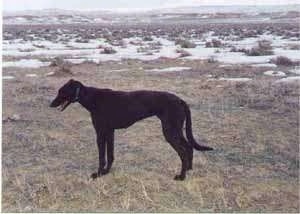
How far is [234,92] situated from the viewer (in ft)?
21.9

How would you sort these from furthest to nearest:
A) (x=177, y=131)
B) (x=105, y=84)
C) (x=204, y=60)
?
1. (x=204, y=60)
2. (x=105, y=84)
3. (x=177, y=131)

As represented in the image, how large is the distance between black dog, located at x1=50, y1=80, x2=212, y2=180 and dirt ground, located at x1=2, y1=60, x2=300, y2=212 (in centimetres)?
23

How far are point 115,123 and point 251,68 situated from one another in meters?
4.17

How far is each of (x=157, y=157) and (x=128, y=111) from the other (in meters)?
0.68

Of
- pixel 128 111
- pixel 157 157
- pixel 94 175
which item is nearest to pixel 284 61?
pixel 157 157

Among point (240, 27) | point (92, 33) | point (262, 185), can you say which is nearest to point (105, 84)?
point (262, 185)

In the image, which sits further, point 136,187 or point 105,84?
point 105,84

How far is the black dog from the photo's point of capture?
13.4 feet

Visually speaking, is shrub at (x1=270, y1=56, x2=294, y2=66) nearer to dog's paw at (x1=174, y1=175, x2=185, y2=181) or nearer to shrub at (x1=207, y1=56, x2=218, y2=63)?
shrub at (x1=207, y1=56, x2=218, y2=63)

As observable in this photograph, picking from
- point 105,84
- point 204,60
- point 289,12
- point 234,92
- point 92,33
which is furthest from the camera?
point 92,33

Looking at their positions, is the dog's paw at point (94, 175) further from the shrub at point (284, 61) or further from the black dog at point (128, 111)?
the shrub at point (284, 61)

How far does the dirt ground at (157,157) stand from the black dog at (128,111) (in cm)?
23

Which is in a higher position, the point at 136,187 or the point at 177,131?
the point at 177,131

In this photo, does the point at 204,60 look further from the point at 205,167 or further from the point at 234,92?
the point at 205,167
